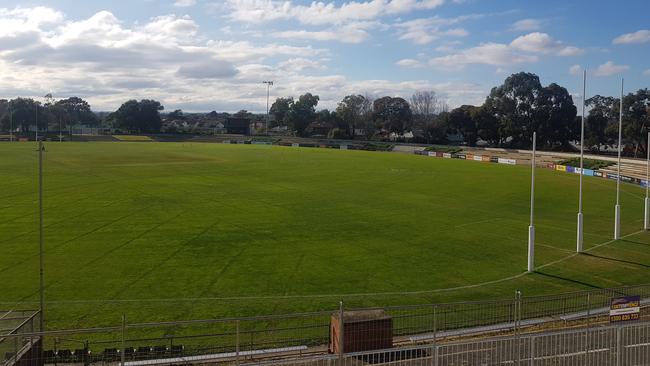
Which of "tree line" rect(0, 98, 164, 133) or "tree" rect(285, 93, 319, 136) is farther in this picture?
"tree" rect(285, 93, 319, 136)

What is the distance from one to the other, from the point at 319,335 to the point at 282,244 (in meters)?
13.5

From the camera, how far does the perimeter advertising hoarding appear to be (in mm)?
16031

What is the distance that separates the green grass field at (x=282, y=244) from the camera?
2291 cm

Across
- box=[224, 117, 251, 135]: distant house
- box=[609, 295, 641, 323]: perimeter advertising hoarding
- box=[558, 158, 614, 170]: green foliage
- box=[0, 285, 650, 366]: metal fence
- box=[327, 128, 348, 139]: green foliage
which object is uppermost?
box=[224, 117, 251, 135]: distant house

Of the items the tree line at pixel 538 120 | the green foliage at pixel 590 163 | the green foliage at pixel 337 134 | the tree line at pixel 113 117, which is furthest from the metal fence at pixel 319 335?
the tree line at pixel 113 117

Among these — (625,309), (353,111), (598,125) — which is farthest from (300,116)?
(625,309)

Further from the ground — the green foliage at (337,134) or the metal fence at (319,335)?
the green foliage at (337,134)

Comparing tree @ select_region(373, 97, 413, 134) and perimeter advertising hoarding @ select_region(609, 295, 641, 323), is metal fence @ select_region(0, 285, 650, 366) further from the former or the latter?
tree @ select_region(373, 97, 413, 134)

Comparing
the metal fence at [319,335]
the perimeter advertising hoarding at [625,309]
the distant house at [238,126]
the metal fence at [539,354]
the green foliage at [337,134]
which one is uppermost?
the distant house at [238,126]

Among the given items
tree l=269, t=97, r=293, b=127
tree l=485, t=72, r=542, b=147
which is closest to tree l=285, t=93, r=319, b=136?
tree l=269, t=97, r=293, b=127

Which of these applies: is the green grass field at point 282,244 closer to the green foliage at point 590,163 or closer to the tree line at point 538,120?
the green foliage at point 590,163

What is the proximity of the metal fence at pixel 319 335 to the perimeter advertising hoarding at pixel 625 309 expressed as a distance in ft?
2.54

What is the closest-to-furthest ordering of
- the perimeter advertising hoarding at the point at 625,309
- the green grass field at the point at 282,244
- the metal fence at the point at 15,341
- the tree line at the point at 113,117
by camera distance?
the metal fence at the point at 15,341 < the perimeter advertising hoarding at the point at 625,309 < the green grass field at the point at 282,244 < the tree line at the point at 113,117

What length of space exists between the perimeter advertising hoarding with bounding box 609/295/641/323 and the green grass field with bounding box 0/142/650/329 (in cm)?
737
